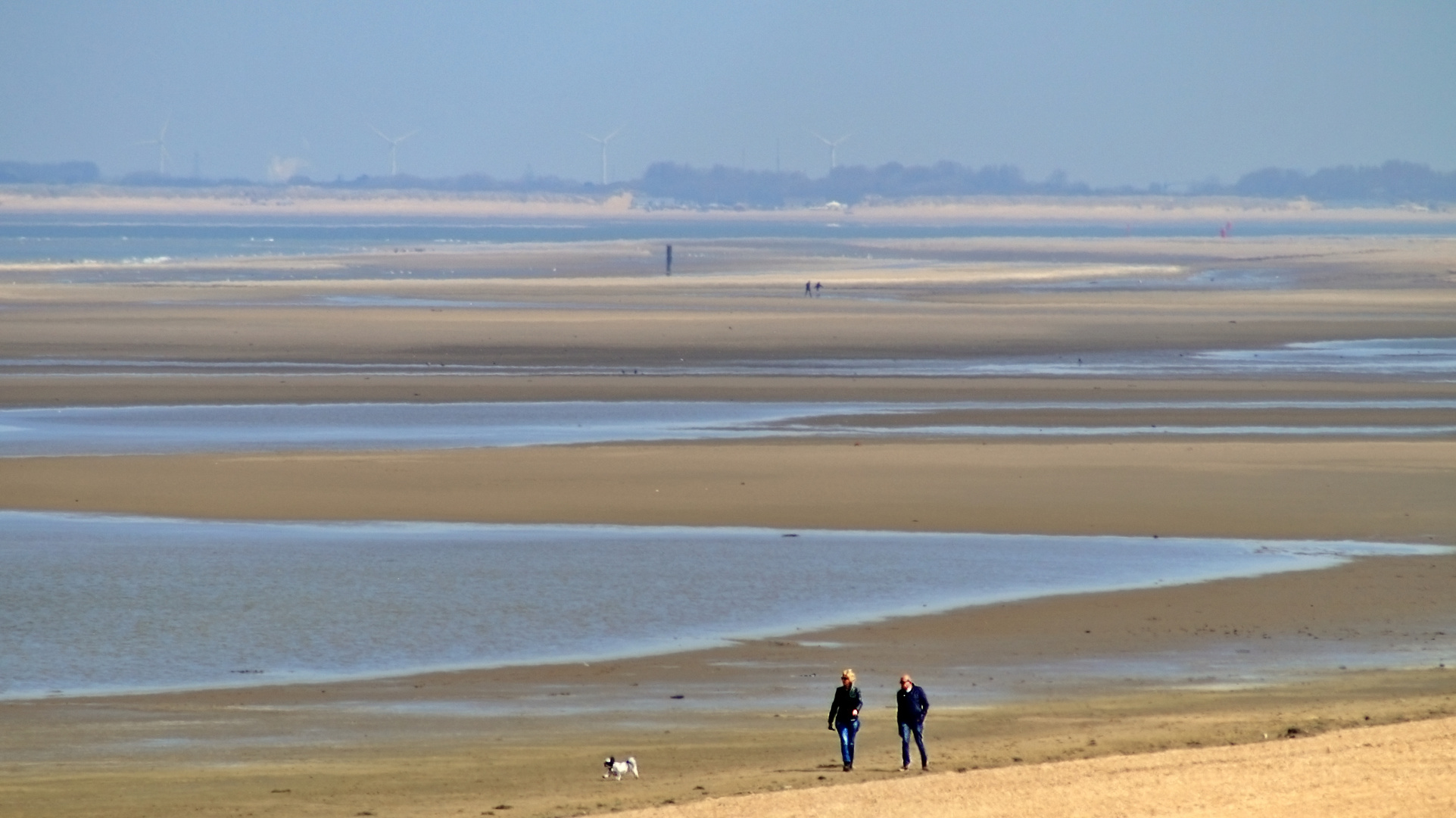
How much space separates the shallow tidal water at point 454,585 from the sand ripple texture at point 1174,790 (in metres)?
4.01

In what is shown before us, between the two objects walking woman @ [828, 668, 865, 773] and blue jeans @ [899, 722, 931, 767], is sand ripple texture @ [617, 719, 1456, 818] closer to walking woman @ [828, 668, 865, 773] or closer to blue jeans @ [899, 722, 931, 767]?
blue jeans @ [899, 722, 931, 767]

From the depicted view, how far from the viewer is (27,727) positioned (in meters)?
10.8

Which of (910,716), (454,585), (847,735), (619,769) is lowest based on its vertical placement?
(454,585)

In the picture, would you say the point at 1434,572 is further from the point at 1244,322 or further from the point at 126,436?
the point at 1244,322

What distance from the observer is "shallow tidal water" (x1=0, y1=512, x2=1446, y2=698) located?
1292 cm

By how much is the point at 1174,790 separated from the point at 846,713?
168 cm

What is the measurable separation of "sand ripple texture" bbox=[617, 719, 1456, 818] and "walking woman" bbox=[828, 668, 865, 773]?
0.29 meters

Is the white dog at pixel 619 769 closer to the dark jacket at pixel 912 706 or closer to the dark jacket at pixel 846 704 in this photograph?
the dark jacket at pixel 846 704

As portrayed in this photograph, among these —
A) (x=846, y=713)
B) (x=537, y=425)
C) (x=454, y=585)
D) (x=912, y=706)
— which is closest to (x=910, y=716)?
(x=912, y=706)

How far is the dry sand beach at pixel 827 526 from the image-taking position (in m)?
9.54

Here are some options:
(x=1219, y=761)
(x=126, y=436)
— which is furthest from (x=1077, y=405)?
(x=1219, y=761)

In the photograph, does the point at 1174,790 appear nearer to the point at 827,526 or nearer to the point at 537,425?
the point at 827,526

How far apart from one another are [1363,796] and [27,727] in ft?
A: 24.0

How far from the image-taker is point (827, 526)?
18.3 m
